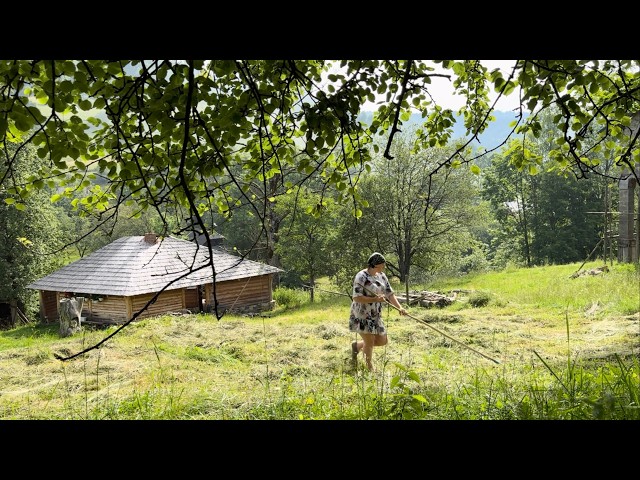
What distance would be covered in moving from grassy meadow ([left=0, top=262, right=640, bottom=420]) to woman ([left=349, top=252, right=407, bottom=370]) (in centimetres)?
27

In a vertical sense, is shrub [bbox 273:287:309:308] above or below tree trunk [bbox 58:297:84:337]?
below

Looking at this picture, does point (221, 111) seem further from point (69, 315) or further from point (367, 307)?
point (69, 315)

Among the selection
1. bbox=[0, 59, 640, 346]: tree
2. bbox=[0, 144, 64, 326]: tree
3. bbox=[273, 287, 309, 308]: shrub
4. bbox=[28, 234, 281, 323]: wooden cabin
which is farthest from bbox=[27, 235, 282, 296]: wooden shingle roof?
bbox=[0, 59, 640, 346]: tree

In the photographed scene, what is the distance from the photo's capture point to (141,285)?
66.1 ft

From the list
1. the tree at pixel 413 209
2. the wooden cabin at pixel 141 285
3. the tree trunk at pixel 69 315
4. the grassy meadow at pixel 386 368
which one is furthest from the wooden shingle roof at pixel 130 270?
the grassy meadow at pixel 386 368

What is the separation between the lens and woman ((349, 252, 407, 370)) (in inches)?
240

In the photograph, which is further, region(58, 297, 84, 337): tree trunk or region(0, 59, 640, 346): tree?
region(58, 297, 84, 337): tree trunk

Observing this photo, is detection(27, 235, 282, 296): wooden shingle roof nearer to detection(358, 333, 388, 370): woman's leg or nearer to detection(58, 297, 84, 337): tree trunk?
detection(58, 297, 84, 337): tree trunk

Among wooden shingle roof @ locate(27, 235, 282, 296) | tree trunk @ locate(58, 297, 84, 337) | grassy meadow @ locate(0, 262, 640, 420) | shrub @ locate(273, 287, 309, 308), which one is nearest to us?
grassy meadow @ locate(0, 262, 640, 420)

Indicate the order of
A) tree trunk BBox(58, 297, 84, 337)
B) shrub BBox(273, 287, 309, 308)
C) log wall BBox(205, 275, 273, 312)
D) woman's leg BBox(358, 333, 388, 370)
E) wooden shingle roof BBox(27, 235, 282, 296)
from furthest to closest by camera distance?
shrub BBox(273, 287, 309, 308) → log wall BBox(205, 275, 273, 312) → wooden shingle roof BBox(27, 235, 282, 296) → tree trunk BBox(58, 297, 84, 337) → woman's leg BBox(358, 333, 388, 370)

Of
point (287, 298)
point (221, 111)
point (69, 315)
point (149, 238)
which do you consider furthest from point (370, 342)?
point (287, 298)
